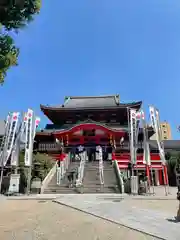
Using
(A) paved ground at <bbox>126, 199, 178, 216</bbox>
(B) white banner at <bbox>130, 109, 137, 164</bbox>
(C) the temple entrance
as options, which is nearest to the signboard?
(A) paved ground at <bbox>126, 199, 178, 216</bbox>

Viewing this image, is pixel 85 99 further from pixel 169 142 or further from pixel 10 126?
pixel 10 126

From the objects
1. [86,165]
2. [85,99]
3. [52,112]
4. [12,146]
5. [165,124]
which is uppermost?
[165,124]

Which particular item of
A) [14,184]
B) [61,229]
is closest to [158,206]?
[61,229]

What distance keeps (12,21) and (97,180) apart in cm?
1414

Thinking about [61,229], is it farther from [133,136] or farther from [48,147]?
[48,147]

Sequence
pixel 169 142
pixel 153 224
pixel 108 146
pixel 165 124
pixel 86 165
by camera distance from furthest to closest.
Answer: pixel 165 124, pixel 169 142, pixel 108 146, pixel 86 165, pixel 153 224

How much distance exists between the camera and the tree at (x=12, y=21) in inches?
171

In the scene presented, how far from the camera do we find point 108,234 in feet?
15.7

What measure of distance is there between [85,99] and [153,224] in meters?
33.4

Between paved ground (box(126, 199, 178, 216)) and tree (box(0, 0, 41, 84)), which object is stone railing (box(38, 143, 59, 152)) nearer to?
paved ground (box(126, 199, 178, 216))

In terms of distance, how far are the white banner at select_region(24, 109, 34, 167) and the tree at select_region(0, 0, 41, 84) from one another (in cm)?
1019

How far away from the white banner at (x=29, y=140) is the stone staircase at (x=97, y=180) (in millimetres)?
4466

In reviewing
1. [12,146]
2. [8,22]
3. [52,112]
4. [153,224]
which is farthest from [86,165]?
[8,22]

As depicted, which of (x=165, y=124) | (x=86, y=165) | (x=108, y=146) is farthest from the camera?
(x=165, y=124)
